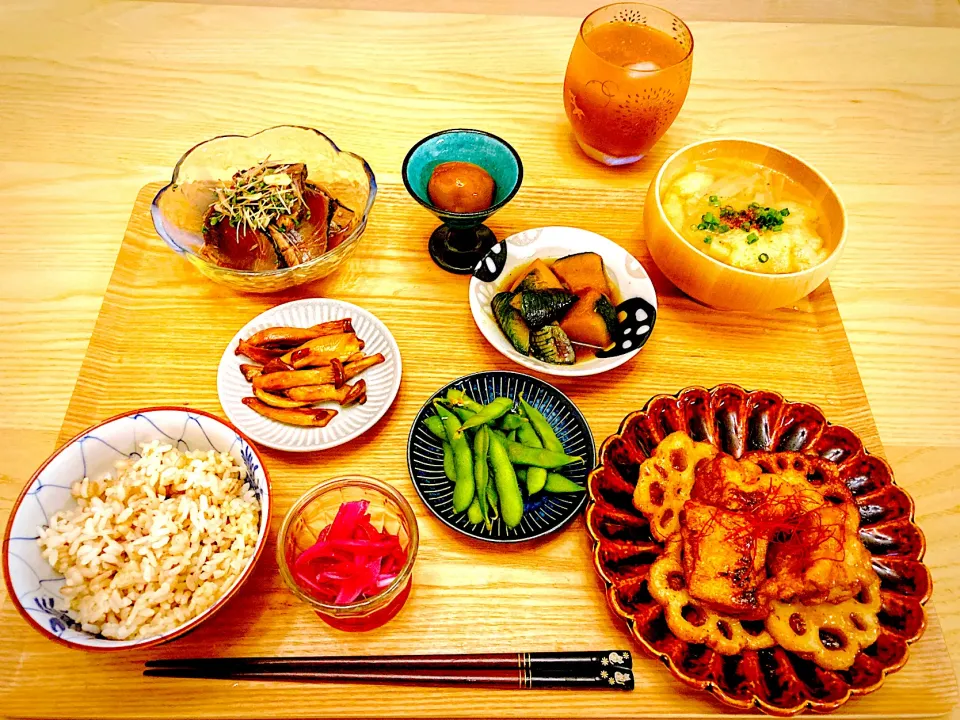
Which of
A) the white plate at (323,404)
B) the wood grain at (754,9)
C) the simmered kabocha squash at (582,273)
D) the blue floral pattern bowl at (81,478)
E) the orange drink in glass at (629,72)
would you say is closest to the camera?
the blue floral pattern bowl at (81,478)

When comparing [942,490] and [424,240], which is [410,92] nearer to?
[424,240]

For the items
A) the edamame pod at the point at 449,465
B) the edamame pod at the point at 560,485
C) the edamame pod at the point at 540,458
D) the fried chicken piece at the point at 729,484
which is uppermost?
the fried chicken piece at the point at 729,484

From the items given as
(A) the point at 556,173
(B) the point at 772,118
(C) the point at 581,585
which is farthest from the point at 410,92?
(C) the point at 581,585

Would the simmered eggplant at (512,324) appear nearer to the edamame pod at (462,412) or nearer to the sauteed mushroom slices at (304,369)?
the edamame pod at (462,412)

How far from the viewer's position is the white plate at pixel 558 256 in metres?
1.67

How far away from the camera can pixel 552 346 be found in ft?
5.53

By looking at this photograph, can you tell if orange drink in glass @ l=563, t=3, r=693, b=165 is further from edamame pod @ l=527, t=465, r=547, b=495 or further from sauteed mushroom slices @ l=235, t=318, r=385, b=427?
edamame pod @ l=527, t=465, r=547, b=495

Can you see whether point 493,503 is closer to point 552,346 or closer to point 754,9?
point 552,346

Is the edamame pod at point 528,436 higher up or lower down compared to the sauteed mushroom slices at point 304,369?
lower down

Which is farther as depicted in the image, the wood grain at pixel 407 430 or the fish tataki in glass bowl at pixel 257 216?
the fish tataki in glass bowl at pixel 257 216

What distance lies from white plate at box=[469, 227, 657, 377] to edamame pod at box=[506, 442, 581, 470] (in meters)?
0.21

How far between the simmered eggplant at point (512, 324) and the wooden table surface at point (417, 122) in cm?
41

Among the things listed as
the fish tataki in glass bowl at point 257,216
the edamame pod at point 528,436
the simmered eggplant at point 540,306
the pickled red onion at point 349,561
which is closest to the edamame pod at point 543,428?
the edamame pod at point 528,436

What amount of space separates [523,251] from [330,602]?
104 centimetres
